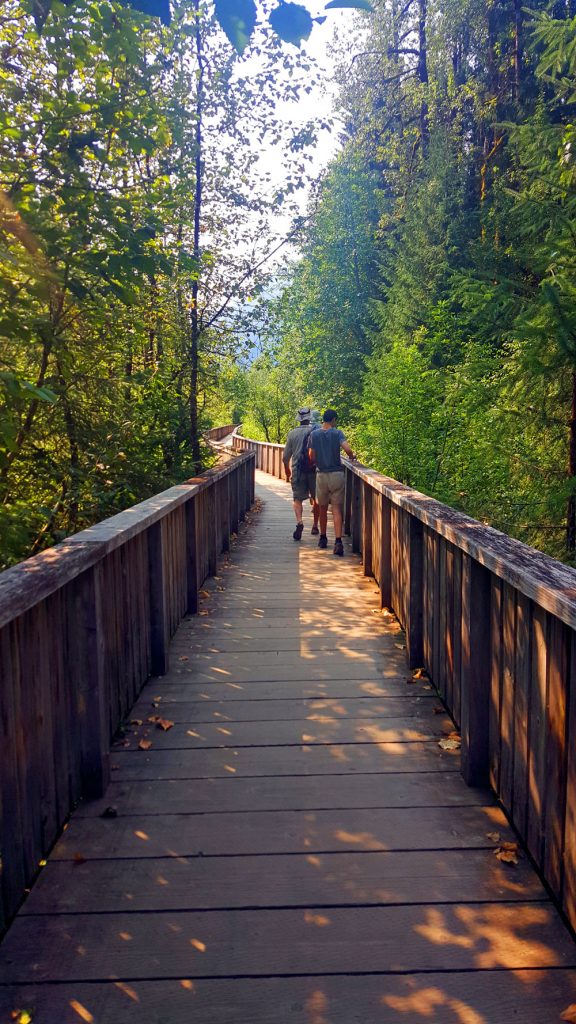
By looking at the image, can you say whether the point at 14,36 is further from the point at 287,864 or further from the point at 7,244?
the point at 287,864

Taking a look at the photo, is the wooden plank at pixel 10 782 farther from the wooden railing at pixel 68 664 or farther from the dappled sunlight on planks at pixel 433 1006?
the dappled sunlight on planks at pixel 433 1006

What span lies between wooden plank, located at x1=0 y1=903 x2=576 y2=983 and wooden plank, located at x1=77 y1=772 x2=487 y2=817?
746mm

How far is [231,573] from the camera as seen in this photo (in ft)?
29.1

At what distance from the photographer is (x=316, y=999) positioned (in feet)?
7.23

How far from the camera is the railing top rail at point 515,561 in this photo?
2.37m

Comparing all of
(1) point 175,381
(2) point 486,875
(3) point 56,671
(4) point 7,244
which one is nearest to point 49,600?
(3) point 56,671

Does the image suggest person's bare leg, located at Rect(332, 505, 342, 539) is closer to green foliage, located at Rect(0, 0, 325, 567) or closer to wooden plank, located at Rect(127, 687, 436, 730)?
green foliage, located at Rect(0, 0, 325, 567)

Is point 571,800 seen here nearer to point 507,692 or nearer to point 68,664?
point 507,692

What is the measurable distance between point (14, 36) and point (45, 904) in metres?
7.23

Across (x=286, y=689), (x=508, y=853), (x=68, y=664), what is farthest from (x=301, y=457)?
(x=508, y=853)

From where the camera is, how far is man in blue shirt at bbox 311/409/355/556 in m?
9.59

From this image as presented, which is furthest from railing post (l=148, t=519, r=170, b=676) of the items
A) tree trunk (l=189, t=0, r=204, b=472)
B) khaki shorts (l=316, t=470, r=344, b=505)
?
tree trunk (l=189, t=0, r=204, b=472)

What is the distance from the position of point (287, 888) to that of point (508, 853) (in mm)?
797

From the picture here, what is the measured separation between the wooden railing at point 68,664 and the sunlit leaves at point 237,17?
165 centimetres
